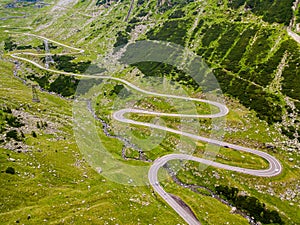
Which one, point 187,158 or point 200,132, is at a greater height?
point 200,132

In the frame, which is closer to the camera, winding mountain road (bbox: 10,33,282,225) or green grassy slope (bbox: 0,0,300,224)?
green grassy slope (bbox: 0,0,300,224)

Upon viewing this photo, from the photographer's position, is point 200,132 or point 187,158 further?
point 200,132

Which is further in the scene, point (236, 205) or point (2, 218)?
point (236, 205)

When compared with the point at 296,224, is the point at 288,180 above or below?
above

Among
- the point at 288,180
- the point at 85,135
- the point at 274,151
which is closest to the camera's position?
the point at 288,180

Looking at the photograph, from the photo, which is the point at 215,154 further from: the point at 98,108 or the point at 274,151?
the point at 98,108

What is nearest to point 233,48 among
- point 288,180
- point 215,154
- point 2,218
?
point 215,154

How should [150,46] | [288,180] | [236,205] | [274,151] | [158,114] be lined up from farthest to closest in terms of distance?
1. [150,46]
2. [158,114]
3. [274,151]
4. [288,180]
5. [236,205]

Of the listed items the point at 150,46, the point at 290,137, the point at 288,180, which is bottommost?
the point at 288,180

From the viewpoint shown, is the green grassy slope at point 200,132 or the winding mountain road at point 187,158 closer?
the green grassy slope at point 200,132

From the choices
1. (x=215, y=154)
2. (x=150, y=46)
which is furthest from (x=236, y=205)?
(x=150, y=46)
